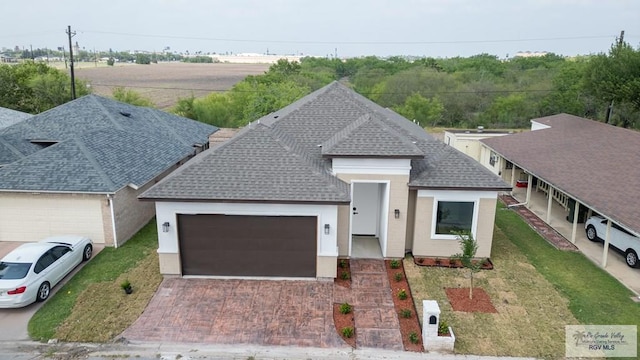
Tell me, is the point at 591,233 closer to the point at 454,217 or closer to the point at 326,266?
the point at 454,217

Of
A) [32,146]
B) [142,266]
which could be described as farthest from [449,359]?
[32,146]

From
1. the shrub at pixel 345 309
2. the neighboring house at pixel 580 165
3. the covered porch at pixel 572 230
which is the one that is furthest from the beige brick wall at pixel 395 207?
the covered porch at pixel 572 230

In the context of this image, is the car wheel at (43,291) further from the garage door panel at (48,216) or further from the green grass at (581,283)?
the green grass at (581,283)

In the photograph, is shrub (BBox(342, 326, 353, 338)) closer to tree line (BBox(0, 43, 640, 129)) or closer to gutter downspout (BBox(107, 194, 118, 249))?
gutter downspout (BBox(107, 194, 118, 249))

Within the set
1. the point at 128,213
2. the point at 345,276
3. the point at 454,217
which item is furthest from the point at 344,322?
the point at 128,213
